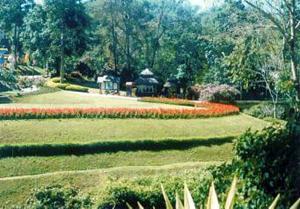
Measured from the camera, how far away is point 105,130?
21.6 metres

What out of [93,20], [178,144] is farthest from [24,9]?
[178,144]

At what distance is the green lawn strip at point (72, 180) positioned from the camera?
14930 mm

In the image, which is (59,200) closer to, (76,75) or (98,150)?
(98,150)

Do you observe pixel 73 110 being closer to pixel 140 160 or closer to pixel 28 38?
pixel 140 160

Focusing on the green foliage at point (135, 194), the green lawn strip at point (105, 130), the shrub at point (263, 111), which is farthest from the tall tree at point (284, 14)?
the shrub at point (263, 111)

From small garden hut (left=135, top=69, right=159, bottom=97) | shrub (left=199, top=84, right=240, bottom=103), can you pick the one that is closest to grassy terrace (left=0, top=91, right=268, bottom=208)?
shrub (left=199, top=84, right=240, bottom=103)

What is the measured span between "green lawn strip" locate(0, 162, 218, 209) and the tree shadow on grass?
7.76 ft

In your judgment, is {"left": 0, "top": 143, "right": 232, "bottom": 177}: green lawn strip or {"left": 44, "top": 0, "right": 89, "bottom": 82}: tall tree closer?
{"left": 0, "top": 143, "right": 232, "bottom": 177}: green lawn strip

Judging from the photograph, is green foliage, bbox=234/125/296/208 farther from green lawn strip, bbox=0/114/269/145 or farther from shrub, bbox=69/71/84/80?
shrub, bbox=69/71/84/80

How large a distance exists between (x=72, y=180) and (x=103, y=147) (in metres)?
3.85

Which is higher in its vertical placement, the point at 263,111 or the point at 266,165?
the point at 266,165

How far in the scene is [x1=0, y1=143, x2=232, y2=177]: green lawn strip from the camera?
57.1 feet

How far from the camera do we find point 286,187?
17.5 feet

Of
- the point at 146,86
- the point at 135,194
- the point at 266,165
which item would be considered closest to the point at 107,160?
the point at 135,194
